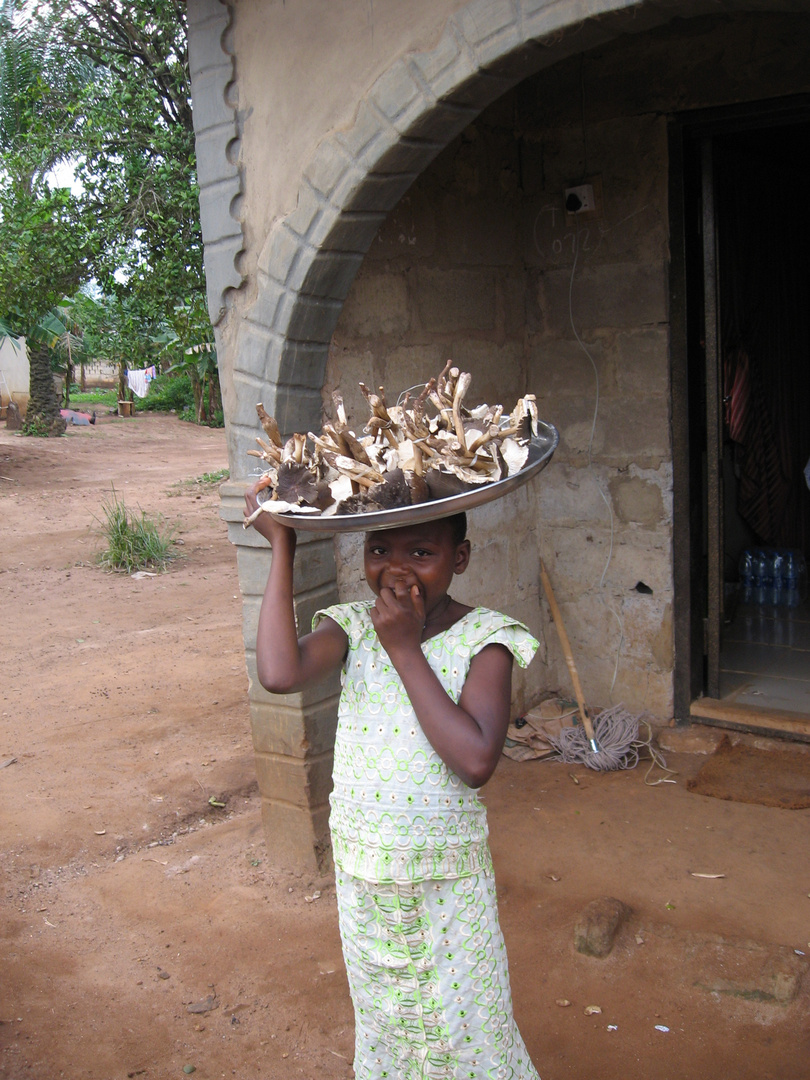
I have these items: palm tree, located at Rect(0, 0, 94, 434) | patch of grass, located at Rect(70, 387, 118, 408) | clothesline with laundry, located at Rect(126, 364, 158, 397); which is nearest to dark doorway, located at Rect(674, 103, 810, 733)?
palm tree, located at Rect(0, 0, 94, 434)

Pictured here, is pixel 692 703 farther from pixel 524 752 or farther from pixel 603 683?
pixel 524 752

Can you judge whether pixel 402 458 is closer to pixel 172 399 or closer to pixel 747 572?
pixel 747 572

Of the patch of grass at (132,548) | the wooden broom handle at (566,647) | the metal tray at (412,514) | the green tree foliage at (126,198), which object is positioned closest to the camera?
the metal tray at (412,514)

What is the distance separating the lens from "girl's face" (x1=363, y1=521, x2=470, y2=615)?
5.67 ft

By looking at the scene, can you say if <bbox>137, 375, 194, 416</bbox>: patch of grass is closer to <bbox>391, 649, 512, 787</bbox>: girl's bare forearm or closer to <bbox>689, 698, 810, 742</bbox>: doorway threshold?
<bbox>689, 698, 810, 742</bbox>: doorway threshold

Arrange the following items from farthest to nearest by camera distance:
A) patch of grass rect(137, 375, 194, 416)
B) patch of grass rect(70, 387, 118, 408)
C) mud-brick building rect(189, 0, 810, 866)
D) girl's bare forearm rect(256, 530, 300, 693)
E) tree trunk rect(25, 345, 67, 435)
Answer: patch of grass rect(70, 387, 118, 408)
patch of grass rect(137, 375, 194, 416)
tree trunk rect(25, 345, 67, 435)
mud-brick building rect(189, 0, 810, 866)
girl's bare forearm rect(256, 530, 300, 693)

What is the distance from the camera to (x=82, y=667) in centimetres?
648

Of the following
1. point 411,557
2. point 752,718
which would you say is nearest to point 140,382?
point 752,718

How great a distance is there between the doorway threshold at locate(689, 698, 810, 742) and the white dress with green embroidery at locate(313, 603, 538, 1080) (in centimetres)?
288

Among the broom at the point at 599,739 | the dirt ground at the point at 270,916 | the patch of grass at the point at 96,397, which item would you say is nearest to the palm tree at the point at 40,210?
the dirt ground at the point at 270,916

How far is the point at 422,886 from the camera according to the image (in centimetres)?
177

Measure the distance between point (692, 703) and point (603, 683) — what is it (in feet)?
1.43

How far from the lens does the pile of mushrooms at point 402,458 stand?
1.67 meters

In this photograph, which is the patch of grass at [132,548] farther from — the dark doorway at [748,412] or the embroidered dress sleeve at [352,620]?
the embroidered dress sleeve at [352,620]
